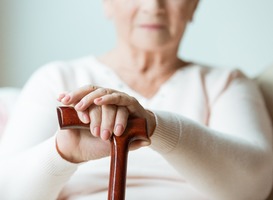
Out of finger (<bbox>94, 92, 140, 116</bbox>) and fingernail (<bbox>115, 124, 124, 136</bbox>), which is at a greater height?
finger (<bbox>94, 92, 140, 116</bbox>)

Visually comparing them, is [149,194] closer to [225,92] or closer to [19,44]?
[225,92]

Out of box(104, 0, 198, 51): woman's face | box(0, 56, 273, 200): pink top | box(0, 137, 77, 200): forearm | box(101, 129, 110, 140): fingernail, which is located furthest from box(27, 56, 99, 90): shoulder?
box(101, 129, 110, 140): fingernail

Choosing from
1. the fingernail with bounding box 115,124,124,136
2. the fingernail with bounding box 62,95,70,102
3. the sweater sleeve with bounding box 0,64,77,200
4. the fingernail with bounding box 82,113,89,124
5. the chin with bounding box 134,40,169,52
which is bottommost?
the sweater sleeve with bounding box 0,64,77,200

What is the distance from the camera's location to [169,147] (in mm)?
1143

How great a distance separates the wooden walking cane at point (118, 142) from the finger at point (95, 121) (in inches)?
0.7

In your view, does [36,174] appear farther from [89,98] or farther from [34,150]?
[89,98]

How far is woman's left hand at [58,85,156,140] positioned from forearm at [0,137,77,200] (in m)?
0.17

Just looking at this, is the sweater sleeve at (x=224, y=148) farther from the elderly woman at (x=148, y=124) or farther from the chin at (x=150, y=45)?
the chin at (x=150, y=45)

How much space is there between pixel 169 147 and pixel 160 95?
420 millimetres

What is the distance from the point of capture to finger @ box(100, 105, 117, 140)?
972 mm

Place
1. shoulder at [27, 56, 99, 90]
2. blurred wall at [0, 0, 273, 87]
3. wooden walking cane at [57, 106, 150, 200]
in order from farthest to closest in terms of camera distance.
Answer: blurred wall at [0, 0, 273, 87], shoulder at [27, 56, 99, 90], wooden walking cane at [57, 106, 150, 200]

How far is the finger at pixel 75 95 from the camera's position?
1.02 m

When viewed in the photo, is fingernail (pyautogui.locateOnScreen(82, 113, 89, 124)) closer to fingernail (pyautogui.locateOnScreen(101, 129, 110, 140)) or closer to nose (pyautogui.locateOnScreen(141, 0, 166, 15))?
fingernail (pyautogui.locateOnScreen(101, 129, 110, 140))

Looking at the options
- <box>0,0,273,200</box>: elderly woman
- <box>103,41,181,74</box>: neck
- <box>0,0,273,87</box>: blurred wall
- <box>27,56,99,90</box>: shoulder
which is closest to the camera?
<box>0,0,273,200</box>: elderly woman
